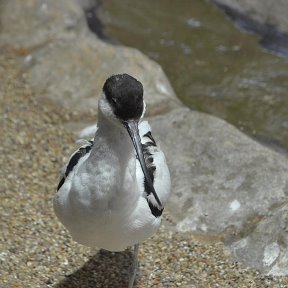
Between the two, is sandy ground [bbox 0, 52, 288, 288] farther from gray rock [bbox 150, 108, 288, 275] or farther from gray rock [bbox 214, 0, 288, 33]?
gray rock [bbox 214, 0, 288, 33]


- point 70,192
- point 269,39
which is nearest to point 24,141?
point 70,192

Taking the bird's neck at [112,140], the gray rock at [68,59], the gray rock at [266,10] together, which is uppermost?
the bird's neck at [112,140]

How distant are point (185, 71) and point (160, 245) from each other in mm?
2884

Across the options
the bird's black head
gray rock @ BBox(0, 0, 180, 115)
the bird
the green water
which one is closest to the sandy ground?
the bird

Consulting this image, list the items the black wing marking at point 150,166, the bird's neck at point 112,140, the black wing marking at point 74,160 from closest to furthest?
the bird's neck at point 112,140 → the black wing marking at point 150,166 → the black wing marking at point 74,160

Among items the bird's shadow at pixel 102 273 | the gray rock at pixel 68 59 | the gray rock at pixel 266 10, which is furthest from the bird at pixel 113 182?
the gray rock at pixel 266 10

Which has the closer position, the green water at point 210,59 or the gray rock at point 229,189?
the gray rock at point 229,189

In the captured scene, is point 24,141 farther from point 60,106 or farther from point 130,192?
point 130,192

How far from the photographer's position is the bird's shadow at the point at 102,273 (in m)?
4.47

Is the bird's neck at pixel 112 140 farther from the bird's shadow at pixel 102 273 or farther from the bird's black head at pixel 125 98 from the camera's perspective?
the bird's shadow at pixel 102 273

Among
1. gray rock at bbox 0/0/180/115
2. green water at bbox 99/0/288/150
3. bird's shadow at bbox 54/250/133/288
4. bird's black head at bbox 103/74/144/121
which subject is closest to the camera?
bird's black head at bbox 103/74/144/121

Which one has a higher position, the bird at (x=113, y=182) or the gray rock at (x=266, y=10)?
the bird at (x=113, y=182)

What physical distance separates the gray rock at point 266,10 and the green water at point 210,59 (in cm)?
29

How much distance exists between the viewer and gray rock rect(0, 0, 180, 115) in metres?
6.26
